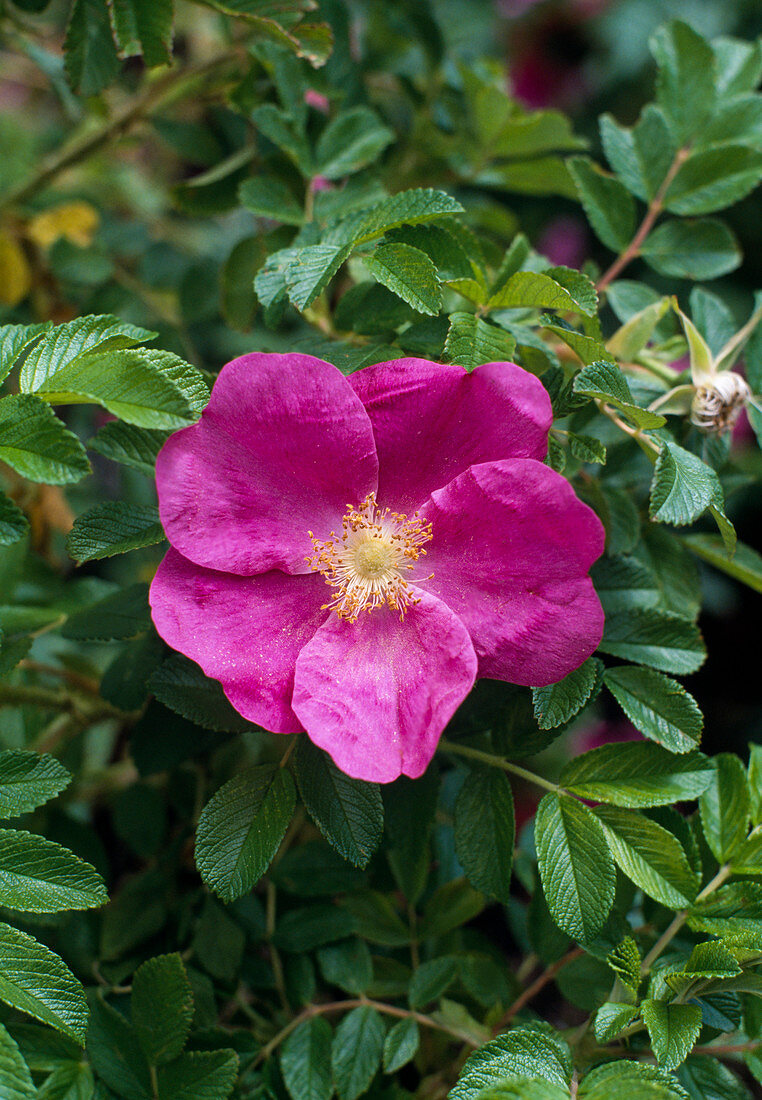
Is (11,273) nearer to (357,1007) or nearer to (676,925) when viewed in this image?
(357,1007)

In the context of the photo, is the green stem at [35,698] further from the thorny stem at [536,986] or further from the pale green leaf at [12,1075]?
the thorny stem at [536,986]

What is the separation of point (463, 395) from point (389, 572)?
0.48 ft

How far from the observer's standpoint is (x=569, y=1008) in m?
0.96

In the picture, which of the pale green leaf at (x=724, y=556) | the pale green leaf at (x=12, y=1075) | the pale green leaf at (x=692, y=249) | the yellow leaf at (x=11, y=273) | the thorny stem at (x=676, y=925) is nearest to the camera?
the pale green leaf at (x=12, y=1075)

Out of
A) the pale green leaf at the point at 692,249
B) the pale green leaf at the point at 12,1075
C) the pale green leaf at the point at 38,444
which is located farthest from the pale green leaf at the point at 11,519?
the pale green leaf at the point at 692,249

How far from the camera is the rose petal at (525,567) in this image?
1.76ft

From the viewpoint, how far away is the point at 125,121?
3.34ft

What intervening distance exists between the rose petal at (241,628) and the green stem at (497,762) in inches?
5.9

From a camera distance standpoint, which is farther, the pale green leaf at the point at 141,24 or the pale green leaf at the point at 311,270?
the pale green leaf at the point at 141,24

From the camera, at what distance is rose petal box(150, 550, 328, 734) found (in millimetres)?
547

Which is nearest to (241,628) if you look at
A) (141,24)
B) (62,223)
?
(141,24)

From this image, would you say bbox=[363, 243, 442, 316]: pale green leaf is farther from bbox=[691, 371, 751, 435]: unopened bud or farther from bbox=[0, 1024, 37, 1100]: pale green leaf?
bbox=[0, 1024, 37, 1100]: pale green leaf

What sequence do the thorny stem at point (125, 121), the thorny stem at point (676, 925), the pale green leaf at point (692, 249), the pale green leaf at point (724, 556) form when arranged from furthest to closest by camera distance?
the thorny stem at point (125, 121)
the pale green leaf at point (692, 249)
the pale green leaf at point (724, 556)
the thorny stem at point (676, 925)

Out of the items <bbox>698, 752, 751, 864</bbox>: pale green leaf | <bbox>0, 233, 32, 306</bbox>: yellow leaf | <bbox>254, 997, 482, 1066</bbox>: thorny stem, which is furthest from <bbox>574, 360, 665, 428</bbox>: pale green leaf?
<bbox>0, 233, 32, 306</bbox>: yellow leaf
